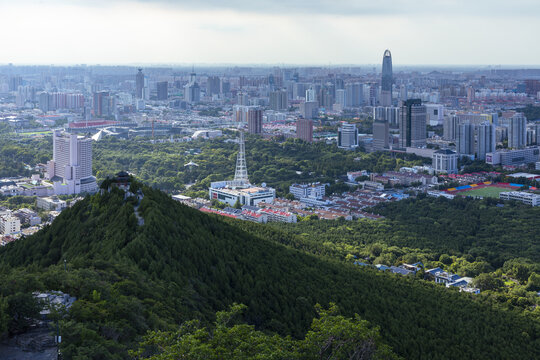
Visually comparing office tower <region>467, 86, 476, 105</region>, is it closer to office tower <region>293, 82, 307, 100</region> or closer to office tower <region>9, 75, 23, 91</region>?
office tower <region>293, 82, 307, 100</region>

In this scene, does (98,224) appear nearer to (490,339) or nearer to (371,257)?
(490,339)

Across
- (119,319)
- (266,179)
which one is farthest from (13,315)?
(266,179)

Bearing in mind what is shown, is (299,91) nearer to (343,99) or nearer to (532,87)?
(343,99)

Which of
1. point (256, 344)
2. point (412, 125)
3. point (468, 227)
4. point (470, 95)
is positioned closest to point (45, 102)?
point (412, 125)

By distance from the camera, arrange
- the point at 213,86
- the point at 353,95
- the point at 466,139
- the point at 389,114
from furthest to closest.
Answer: the point at 213,86 → the point at 353,95 → the point at 389,114 → the point at 466,139

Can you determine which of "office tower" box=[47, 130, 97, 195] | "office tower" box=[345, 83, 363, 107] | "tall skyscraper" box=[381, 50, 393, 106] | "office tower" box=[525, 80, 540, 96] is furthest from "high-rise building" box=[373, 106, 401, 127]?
"office tower" box=[525, 80, 540, 96]

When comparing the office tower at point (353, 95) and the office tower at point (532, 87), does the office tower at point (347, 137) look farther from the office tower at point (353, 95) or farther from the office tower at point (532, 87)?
the office tower at point (532, 87)

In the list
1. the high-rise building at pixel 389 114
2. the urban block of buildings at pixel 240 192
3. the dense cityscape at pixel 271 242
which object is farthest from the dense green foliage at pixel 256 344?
the high-rise building at pixel 389 114
